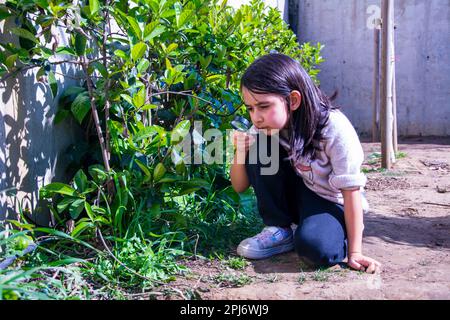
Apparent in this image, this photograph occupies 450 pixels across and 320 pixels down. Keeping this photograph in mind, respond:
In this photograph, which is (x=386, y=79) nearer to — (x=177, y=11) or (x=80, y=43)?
(x=177, y=11)

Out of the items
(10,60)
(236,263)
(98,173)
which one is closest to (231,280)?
(236,263)

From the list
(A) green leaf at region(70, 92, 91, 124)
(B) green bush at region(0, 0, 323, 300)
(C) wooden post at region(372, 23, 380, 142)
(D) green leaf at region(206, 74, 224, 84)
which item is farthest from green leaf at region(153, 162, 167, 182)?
(C) wooden post at region(372, 23, 380, 142)

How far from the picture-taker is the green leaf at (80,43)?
224 centimetres

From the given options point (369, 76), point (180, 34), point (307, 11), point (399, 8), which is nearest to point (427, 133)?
point (369, 76)

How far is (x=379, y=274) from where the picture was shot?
219 centimetres

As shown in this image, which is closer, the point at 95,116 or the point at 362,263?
the point at 362,263

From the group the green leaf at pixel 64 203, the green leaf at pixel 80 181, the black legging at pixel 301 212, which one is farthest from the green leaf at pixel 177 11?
the green leaf at pixel 64 203

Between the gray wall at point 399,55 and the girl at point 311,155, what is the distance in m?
5.34

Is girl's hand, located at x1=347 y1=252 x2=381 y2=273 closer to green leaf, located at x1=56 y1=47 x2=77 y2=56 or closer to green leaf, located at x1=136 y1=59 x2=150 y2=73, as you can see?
green leaf, located at x1=136 y1=59 x2=150 y2=73

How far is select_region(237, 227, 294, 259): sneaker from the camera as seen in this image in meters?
2.39

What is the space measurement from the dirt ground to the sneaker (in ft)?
0.11

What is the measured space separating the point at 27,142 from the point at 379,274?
4.96ft
